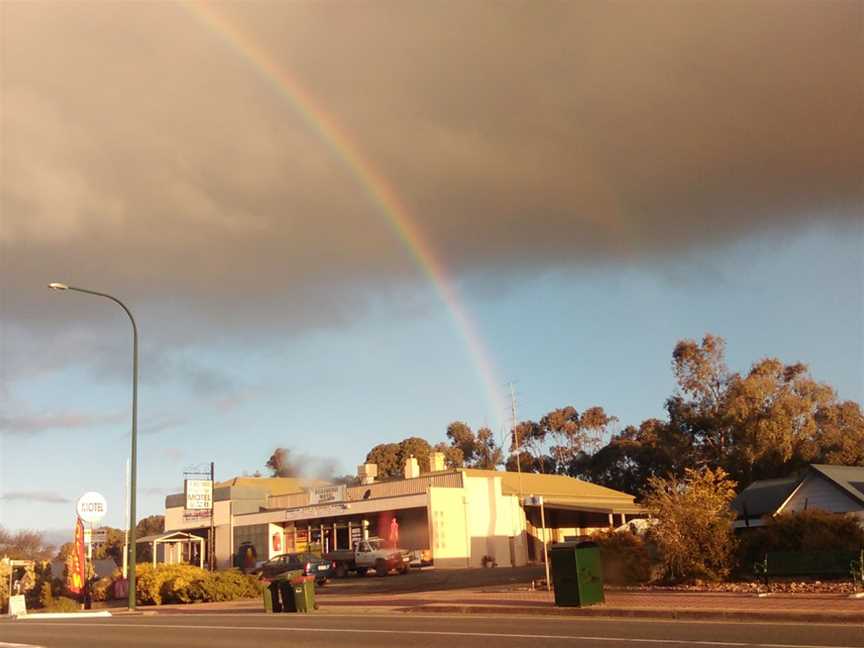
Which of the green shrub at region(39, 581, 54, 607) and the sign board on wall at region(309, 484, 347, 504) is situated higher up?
the sign board on wall at region(309, 484, 347, 504)

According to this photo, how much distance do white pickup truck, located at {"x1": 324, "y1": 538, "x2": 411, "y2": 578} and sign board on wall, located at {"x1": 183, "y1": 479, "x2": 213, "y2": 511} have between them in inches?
407

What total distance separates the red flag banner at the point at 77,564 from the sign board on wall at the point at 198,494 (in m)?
12.2

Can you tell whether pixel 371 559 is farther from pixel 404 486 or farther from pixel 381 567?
pixel 404 486

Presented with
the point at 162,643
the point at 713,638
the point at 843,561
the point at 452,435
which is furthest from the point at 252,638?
the point at 452,435

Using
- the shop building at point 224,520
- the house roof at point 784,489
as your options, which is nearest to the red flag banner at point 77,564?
the shop building at point 224,520

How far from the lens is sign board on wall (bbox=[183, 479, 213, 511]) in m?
50.4

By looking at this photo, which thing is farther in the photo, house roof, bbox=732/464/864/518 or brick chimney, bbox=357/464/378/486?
brick chimney, bbox=357/464/378/486

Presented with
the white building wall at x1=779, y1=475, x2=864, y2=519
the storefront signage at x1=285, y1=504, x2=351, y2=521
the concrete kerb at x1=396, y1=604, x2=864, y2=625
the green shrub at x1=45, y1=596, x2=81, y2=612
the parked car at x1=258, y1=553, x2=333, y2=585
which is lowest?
the concrete kerb at x1=396, y1=604, x2=864, y2=625

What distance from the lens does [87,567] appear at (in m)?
36.5

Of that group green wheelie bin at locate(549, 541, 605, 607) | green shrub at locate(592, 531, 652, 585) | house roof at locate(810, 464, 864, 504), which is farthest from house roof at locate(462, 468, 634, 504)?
green wheelie bin at locate(549, 541, 605, 607)

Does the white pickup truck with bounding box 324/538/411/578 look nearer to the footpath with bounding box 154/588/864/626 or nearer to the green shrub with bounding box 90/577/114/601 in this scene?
the green shrub with bounding box 90/577/114/601

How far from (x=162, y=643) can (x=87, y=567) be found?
72.9 feet

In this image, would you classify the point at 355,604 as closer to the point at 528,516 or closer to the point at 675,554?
the point at 675,554

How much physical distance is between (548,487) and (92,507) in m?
31.0
